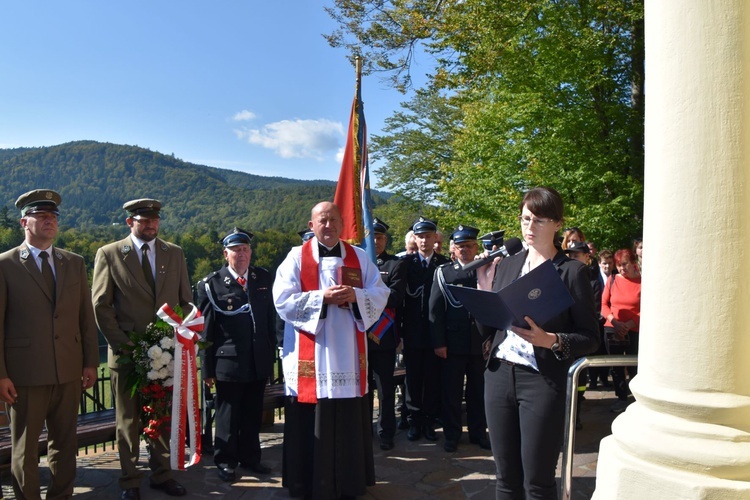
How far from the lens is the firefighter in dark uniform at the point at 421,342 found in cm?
693

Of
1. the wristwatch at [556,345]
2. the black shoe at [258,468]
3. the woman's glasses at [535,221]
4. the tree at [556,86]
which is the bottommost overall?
the black shoe at [258,468]

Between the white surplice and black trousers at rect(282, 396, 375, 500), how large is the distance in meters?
0.17

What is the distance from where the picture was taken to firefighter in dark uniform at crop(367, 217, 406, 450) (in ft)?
21.7

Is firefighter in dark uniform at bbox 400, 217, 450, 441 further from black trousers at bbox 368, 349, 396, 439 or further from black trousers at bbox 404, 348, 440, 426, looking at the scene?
black trousers at bbox 368, 349, 396, 439

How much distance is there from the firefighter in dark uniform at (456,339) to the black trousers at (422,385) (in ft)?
1.03

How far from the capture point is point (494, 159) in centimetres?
1506

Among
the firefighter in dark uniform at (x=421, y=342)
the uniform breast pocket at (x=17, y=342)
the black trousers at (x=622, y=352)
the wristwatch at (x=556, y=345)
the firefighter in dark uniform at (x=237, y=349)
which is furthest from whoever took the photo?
the black trousers at (x=622, y=352)

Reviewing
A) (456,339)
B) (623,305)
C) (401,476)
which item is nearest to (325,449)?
(401,476)

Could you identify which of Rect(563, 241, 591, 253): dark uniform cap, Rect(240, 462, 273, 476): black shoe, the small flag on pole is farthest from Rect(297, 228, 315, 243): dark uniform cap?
Rect(563, 241, 591, 253): dark uniform cap

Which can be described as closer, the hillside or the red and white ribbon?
the red and white ribbon

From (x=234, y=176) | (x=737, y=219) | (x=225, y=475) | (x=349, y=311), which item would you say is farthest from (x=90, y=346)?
(x=234, y=176)

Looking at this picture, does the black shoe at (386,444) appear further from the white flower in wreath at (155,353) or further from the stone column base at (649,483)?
the stone column base at (649,483)

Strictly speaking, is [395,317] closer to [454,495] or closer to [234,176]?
[454,495]

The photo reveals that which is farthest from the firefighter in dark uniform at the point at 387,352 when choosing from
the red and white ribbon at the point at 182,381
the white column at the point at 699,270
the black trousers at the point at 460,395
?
the white column at the point at 699,270
